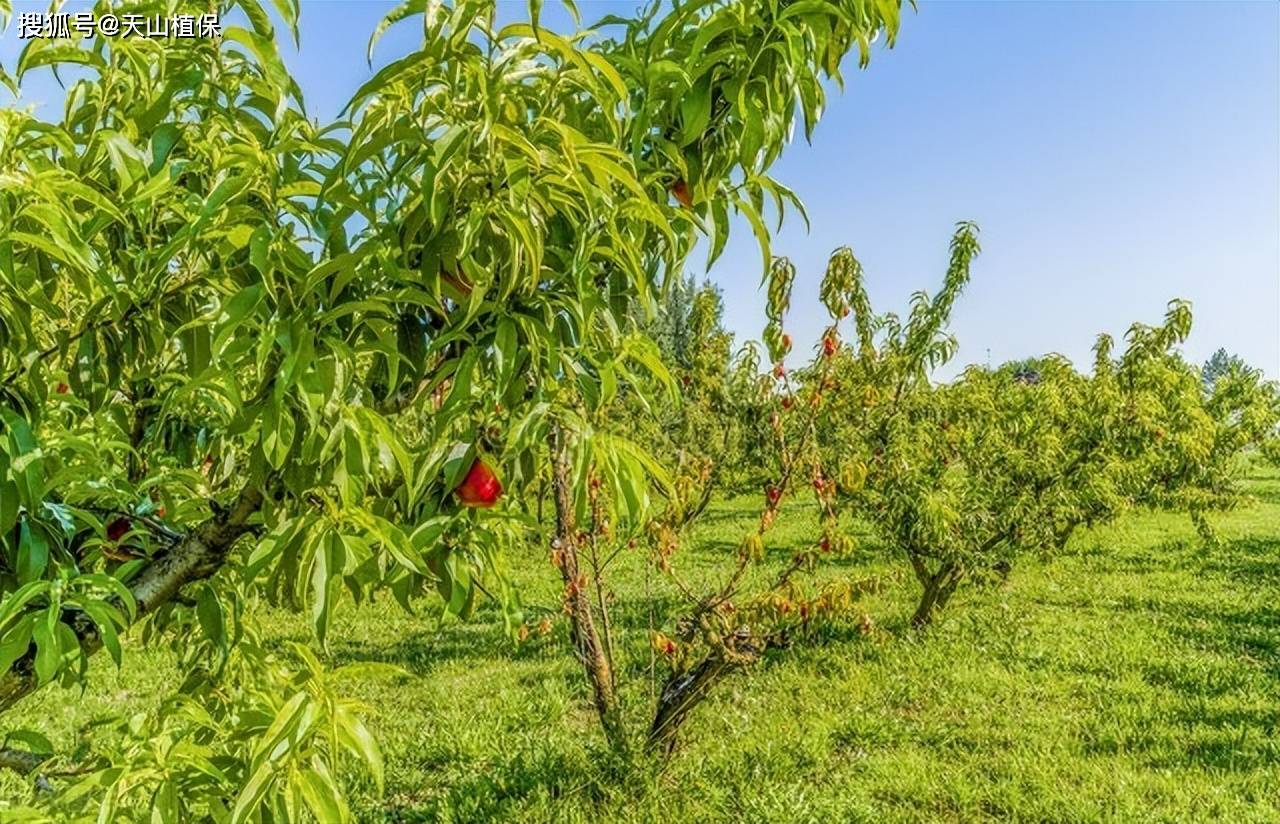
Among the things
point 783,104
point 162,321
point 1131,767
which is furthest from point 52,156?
point 1131,767

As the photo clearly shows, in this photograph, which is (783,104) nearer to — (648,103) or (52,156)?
(648,103)

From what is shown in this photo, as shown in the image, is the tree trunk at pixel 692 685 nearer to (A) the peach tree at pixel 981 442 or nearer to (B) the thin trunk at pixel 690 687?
(B) the thin trunk at pixel 690 687

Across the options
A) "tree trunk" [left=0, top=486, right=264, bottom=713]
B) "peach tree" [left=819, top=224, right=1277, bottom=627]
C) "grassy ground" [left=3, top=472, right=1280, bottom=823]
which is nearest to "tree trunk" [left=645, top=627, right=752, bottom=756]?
"grassy ground" [left=3, top=472, right=1280, bottom=823]

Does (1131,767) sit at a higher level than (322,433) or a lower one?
lower

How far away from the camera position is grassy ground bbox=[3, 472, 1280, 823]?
11.1ft

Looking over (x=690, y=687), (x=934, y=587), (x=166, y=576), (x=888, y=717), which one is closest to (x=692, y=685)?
(x=690, y=687)

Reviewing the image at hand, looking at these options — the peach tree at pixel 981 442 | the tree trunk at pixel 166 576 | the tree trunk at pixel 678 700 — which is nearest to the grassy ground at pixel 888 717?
the tree trunk at pixel 678 700

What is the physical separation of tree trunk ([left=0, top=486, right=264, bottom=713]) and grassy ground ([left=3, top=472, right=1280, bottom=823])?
2.52 meters

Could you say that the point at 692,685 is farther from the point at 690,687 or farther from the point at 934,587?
the point at 934,587

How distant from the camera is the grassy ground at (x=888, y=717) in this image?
340 centimetres

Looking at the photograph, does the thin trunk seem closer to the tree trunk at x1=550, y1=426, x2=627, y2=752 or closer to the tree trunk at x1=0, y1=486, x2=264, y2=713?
the tree trunk at x1=550, y1=426, x2=627, y2=752

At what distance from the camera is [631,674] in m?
4.98

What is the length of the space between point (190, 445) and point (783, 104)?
44.0 inches

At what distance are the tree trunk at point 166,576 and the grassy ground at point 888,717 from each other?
2523 mm
